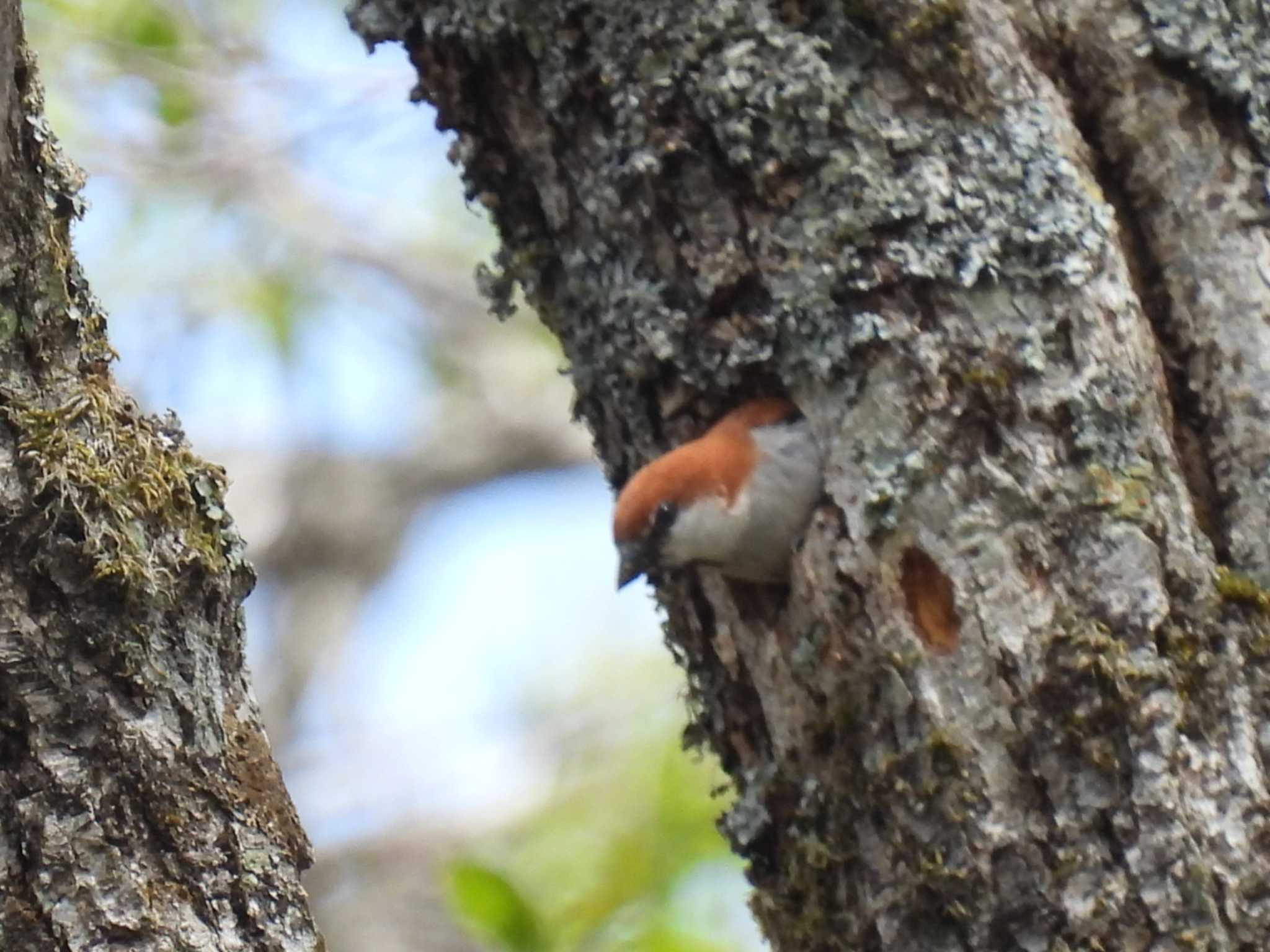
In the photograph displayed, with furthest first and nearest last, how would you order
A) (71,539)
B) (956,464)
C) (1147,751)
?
(956,464) < (1147,751) < (71,539)

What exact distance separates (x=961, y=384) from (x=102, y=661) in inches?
55.3

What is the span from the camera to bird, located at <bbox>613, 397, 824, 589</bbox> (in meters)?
2.61

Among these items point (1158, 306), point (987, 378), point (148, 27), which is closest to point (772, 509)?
point (987, 378)

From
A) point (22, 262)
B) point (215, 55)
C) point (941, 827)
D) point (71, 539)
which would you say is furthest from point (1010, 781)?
point (215, 55)

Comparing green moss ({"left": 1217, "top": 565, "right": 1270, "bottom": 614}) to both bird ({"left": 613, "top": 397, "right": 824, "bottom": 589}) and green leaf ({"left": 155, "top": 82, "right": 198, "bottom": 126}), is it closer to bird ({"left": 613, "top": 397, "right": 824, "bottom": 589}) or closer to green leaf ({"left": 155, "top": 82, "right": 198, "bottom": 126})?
bird ({"left": 613, "top": 397, "right": 824, "bottom": 589})

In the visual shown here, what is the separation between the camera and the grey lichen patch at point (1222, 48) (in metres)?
2.40

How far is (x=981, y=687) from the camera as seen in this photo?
223cm

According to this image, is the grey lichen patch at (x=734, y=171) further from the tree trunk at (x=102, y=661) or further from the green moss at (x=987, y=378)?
the tree trunk at (x=102, y=661)

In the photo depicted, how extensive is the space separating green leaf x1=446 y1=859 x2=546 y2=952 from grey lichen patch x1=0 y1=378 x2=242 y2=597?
100 centimetres

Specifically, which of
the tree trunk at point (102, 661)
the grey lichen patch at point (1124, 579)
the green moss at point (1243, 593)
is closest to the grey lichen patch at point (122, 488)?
the tree trunk at point (102, 661)

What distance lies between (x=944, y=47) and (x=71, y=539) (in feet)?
5.35

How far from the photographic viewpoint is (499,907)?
2.63m

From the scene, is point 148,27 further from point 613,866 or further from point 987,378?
point 987,378

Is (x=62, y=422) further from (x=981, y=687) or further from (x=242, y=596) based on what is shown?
(x=981, y=687)
